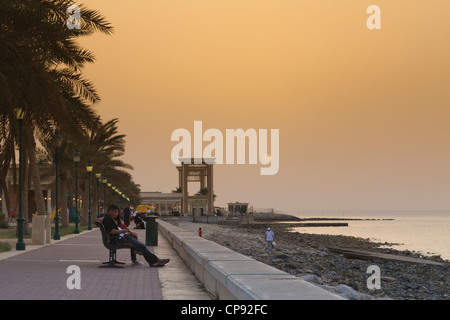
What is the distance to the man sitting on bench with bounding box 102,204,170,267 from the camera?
45.0ft

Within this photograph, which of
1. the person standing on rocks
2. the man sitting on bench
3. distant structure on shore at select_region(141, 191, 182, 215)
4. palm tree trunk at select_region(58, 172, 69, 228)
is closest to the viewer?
the man sitting on bench

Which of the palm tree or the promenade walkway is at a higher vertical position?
the palm tree

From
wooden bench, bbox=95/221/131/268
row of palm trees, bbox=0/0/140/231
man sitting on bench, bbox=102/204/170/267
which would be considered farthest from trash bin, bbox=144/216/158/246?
wooden bench, bbox=95/221/131/268

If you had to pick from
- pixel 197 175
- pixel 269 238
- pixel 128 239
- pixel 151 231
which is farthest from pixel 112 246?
pixel 197 175

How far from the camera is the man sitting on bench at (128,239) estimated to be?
13.7 metres

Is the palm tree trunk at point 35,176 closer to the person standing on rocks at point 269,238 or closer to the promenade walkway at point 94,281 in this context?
the person standing on rocks at point 269,238

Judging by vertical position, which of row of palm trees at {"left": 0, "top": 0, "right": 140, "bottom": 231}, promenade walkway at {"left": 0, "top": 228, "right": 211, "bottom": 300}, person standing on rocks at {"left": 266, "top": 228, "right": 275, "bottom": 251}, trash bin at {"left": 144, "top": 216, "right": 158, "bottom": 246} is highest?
row of palm trees at {"left": 0, "top": 0, "right": 140, "bottom": 231}

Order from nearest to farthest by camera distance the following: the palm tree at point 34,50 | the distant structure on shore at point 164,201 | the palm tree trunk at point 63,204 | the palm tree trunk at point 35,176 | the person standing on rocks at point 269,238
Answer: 1. the palm tree at point 34,50
2. the palm tree trunk at point 35,176
3. the person standing on rocks at point 269,238
4. the palm tree trunk at point 63,204
5. the distant structure on shore at point 164,201

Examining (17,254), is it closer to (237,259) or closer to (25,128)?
(25,128)

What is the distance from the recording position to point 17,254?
18.2 metres

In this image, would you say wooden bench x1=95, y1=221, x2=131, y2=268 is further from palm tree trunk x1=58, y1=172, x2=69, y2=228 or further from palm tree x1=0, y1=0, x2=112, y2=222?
palm tree trunk x1=58, y1=172, x2=69, y2=228

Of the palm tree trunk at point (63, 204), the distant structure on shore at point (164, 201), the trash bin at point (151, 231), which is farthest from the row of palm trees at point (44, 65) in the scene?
the distant structure on shore at point (164, 201)

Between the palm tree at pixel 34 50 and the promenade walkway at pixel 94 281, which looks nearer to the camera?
the promenade walkway at pixel 94 281
